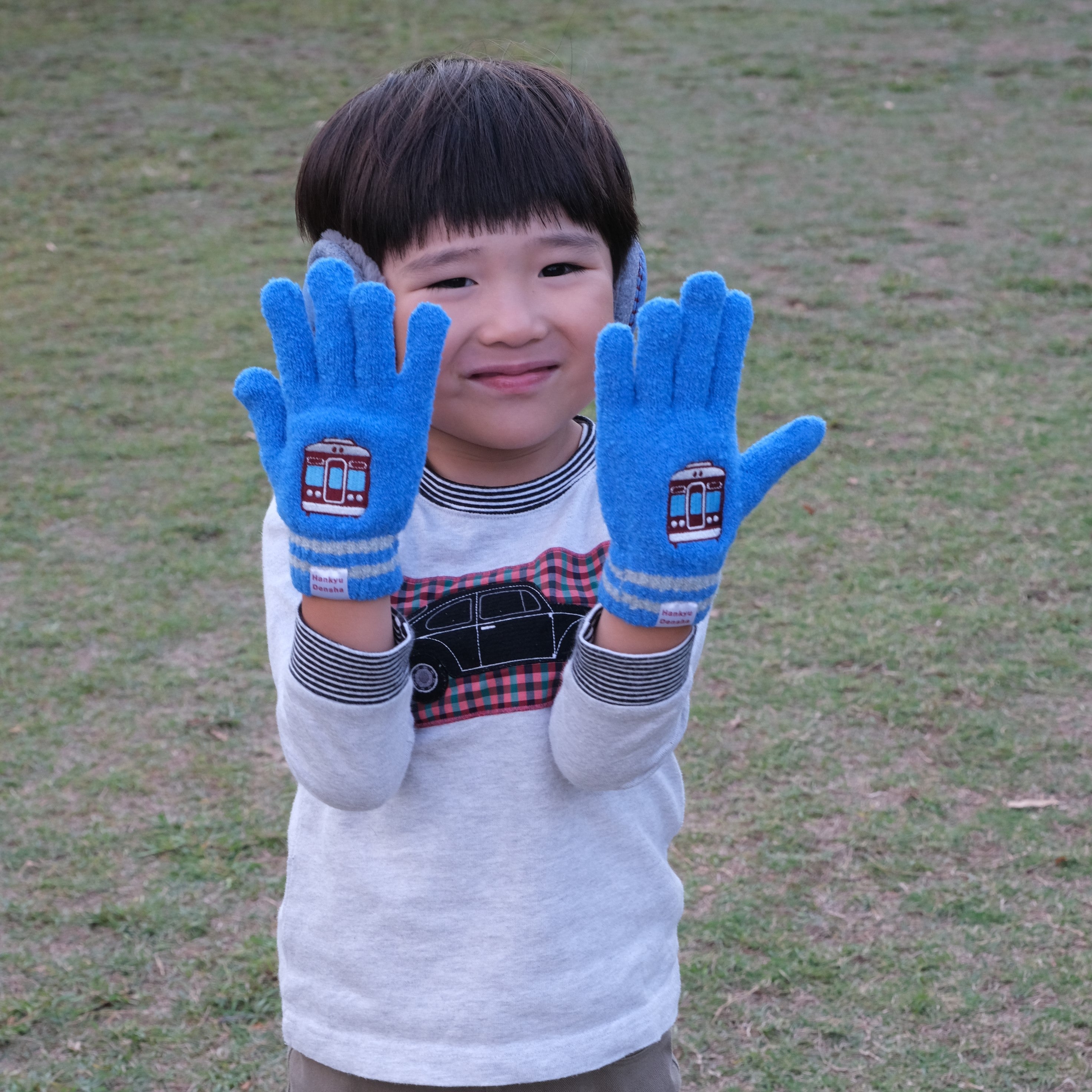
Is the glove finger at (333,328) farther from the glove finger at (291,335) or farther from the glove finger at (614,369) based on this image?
the glove finger at (614,369)

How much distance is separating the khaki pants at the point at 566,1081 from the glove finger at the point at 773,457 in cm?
63

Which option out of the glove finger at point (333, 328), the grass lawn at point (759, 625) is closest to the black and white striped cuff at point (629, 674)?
the glove finger at point (333, 328)

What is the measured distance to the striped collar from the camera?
4.67 ft

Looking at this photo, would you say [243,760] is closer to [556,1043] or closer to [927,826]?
[927,826]

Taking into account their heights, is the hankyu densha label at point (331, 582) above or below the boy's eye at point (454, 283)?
below

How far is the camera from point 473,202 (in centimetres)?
134

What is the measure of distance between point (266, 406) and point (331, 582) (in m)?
0.17

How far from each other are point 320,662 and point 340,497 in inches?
6.1

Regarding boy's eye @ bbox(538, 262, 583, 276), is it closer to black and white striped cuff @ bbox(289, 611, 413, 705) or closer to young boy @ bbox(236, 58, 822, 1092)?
young boy @ bbox(236, 58, 822, 1092)

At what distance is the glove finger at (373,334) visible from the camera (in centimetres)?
118

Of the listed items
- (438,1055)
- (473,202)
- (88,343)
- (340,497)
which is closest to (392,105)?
(473,202)

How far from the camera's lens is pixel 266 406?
4.03 feet

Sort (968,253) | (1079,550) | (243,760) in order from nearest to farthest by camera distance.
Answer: (243,760)
(1079,550)
(968,253)

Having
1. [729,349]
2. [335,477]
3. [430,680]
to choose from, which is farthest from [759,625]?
[335,477]
